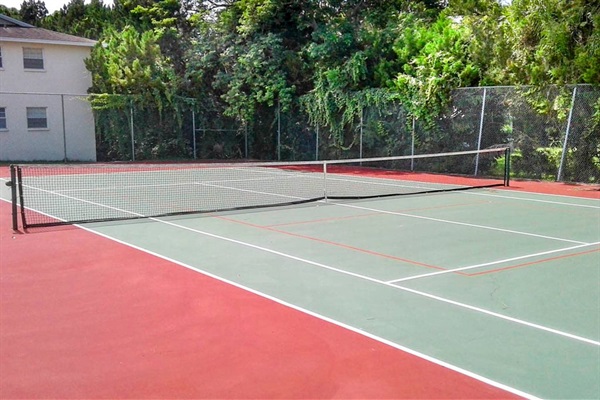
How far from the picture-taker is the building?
25.4 m

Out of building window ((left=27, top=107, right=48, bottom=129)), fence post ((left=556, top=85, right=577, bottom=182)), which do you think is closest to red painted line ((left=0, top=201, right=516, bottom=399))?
fence post ((left=556, top=85, right=577, bottom=182))

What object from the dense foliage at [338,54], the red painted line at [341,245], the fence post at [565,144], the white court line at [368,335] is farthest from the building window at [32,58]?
the white court line at [368,335]

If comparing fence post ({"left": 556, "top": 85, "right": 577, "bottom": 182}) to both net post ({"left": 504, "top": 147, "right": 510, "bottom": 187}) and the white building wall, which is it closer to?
net post ({"left": 504, "top": 147, "right": 510, "bottom": 187})

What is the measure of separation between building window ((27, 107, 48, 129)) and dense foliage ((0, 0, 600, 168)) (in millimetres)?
2482

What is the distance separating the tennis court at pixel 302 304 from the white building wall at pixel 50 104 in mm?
15850

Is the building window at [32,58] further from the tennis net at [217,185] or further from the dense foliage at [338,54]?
the tennis net at [217,185]

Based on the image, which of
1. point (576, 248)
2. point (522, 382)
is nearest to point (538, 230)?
point (576, 248)

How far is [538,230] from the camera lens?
32.7ft

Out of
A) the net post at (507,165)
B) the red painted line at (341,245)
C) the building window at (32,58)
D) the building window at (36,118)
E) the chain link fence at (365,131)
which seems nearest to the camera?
the red painted line at (341,245)

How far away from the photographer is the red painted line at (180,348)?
408 cm

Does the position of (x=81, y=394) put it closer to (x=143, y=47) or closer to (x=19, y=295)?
(x=19, y=295)

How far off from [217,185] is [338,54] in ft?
31.3

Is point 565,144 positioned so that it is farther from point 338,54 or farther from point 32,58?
point 32,58

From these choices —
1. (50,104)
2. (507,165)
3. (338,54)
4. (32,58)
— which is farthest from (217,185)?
(32,58)
